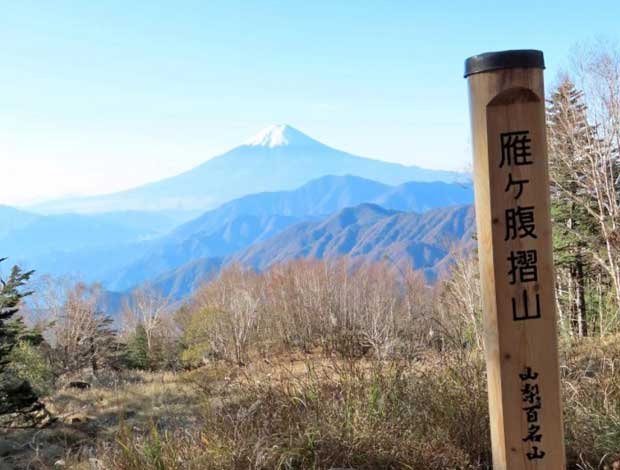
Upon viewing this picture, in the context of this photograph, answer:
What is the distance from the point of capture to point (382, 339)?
4.14m

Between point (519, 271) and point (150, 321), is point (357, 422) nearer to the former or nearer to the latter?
point (519, 271)

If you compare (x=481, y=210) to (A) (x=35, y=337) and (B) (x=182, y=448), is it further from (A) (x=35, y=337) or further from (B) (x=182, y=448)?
(A) (x=35, y=337)

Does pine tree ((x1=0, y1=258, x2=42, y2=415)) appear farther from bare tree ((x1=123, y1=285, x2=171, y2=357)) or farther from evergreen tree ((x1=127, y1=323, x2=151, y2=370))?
bare tree ((x1=123, y1=285, x2=171, y2=357))

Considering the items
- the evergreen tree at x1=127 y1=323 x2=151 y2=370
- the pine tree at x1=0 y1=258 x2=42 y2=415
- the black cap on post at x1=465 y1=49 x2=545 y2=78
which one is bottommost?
the evergreen tree at x1=127 y1=323 x2=151 y2=370

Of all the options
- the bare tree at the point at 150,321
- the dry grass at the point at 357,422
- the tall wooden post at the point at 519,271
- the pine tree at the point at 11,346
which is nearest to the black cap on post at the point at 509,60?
the tall wooden post at the point at 519,271

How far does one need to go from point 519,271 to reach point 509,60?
2.50 feet

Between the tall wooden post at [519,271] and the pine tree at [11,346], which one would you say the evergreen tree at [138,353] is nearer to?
the pine tree at [11,346]

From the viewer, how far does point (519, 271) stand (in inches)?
79.7

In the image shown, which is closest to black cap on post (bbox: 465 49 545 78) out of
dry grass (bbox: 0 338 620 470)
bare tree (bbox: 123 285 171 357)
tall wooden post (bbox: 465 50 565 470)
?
tall wooden post (bbox: 465 50 565 470)

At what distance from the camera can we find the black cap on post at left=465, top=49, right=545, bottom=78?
6.54ft

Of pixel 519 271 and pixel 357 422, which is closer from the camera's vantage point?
pixel 519 271

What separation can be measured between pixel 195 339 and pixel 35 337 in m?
15.7

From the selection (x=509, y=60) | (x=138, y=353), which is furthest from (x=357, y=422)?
(x=138, y=353)

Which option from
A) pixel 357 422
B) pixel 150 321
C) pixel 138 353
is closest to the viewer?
pixel 357 422
